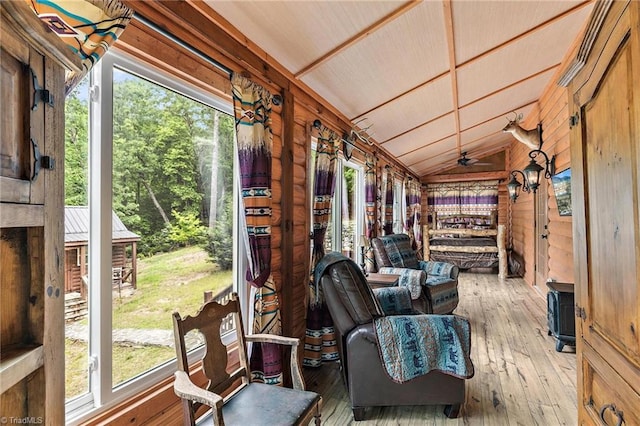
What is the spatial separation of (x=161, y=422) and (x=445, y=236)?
7499 mm

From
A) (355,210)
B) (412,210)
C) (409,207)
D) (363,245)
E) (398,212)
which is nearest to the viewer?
(363,245)

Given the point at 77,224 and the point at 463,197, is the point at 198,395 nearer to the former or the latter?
the point at 77,224

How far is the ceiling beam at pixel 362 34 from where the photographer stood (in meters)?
1.73

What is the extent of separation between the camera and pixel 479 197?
830 centimetres

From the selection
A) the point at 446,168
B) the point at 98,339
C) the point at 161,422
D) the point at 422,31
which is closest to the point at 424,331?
the point at 161,422

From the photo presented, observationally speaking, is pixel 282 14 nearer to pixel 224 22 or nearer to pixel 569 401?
pixel 224 22

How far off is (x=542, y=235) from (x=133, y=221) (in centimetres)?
500

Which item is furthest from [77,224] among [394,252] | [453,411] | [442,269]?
[442,269]

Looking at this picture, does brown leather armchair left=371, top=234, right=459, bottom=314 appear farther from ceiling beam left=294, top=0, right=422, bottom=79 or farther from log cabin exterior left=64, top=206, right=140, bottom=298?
log cabin exterior left=64, top=206, right=140, bottom=298

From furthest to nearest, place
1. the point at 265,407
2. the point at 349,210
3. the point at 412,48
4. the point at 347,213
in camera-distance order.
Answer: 1. the point at 349,210
2. the point at 347,213
3. the point at 412,48
4. the point at 265,407

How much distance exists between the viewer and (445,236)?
7891mm

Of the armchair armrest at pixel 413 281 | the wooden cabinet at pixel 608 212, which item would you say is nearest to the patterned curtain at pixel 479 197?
the armchair armrest at pixel 413 281

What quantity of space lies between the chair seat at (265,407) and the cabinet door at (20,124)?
1177 millimetres

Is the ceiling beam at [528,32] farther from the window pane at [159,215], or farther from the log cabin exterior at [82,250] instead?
the log cabin exterior at [82,250]
